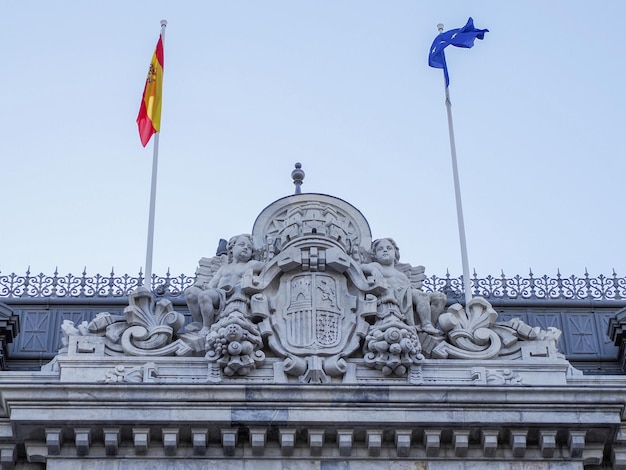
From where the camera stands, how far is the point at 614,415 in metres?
29.4

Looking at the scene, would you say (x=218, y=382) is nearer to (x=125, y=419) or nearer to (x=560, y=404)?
(x=125, y=419)

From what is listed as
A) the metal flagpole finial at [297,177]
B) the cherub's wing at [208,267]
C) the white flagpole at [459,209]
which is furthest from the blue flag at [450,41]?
the cherub's wing at [208,267]

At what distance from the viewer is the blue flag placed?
122ft

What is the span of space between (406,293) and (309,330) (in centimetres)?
200

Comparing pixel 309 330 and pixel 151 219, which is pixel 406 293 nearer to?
pixel 309 330

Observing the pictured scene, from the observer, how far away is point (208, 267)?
32750 millimetres

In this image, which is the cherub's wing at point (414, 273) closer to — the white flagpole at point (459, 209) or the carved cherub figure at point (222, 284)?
the white flagpole at point (459, 209)

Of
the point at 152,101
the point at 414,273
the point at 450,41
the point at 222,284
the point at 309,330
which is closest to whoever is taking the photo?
the point at 309,330

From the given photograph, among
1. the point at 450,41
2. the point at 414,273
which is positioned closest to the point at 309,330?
the point at 414,273

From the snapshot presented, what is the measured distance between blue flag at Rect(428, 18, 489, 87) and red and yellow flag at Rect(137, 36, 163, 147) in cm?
576

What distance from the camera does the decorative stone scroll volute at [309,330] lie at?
1192 inches

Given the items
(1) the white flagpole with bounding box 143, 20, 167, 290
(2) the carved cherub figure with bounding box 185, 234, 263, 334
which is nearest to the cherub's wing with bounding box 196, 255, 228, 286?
(2) the carved cherub figure with bounding box 185, 234, 263, 334

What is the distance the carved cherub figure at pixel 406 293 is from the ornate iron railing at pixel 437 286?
100 inches

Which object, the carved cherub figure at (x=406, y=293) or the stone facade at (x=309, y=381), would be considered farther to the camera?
the carved cherub figure at (x=406, y=293)
